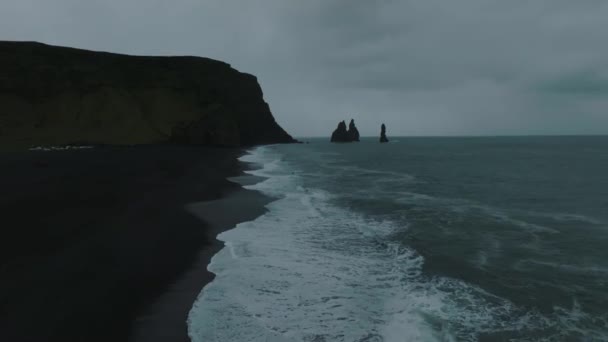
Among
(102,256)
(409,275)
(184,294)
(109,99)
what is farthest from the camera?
(109,99)

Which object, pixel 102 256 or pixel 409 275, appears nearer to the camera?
pixel 102 256

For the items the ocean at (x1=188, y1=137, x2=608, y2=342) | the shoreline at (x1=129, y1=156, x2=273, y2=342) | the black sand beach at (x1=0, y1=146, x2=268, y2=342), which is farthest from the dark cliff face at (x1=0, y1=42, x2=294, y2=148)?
the ocean at (x1=188, y1=137, x2=608, y2=342)

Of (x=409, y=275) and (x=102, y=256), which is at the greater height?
(x=102, y=256)

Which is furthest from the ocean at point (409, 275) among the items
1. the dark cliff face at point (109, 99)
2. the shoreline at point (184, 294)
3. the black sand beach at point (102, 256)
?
the dark cliff face at point (109, 99)

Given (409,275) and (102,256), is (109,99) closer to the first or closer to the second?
(102,256)

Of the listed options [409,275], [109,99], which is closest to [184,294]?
[409,275]

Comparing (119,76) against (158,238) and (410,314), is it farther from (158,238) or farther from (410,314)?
(410,314)

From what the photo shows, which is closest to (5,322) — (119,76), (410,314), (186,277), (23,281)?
(23,281)
